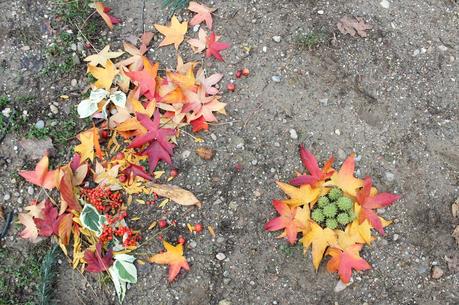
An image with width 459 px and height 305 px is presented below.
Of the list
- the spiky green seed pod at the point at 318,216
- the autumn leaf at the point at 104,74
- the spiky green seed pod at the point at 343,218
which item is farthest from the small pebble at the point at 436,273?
the autumn leaf at the point at 104,74

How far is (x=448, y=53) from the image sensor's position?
332cm

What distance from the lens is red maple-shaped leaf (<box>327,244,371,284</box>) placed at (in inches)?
109

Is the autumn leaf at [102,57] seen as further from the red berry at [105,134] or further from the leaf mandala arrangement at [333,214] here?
the leaf mandala arrangement at [333,214]

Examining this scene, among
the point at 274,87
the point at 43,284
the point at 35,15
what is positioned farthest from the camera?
the point at 35,15

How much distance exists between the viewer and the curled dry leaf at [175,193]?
2.94 meters

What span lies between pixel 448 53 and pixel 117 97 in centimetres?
198

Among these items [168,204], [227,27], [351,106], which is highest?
[227,27]

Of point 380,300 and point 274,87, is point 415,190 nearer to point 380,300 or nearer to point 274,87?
point 380,300

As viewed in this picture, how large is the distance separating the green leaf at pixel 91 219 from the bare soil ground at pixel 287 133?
23 centimetres

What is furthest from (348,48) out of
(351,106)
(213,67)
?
(213,67)

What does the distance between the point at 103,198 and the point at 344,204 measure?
4.13 feet

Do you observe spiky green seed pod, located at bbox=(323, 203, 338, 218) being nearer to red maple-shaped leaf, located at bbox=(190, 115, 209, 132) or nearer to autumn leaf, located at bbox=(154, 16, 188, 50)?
red maple-shaped leaf, located at bbox=(190, 115, 209, 132)

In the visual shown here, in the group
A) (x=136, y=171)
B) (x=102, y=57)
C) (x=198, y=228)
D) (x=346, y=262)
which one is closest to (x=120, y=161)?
(x=136, y=171)

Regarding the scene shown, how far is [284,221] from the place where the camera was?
2.87m
